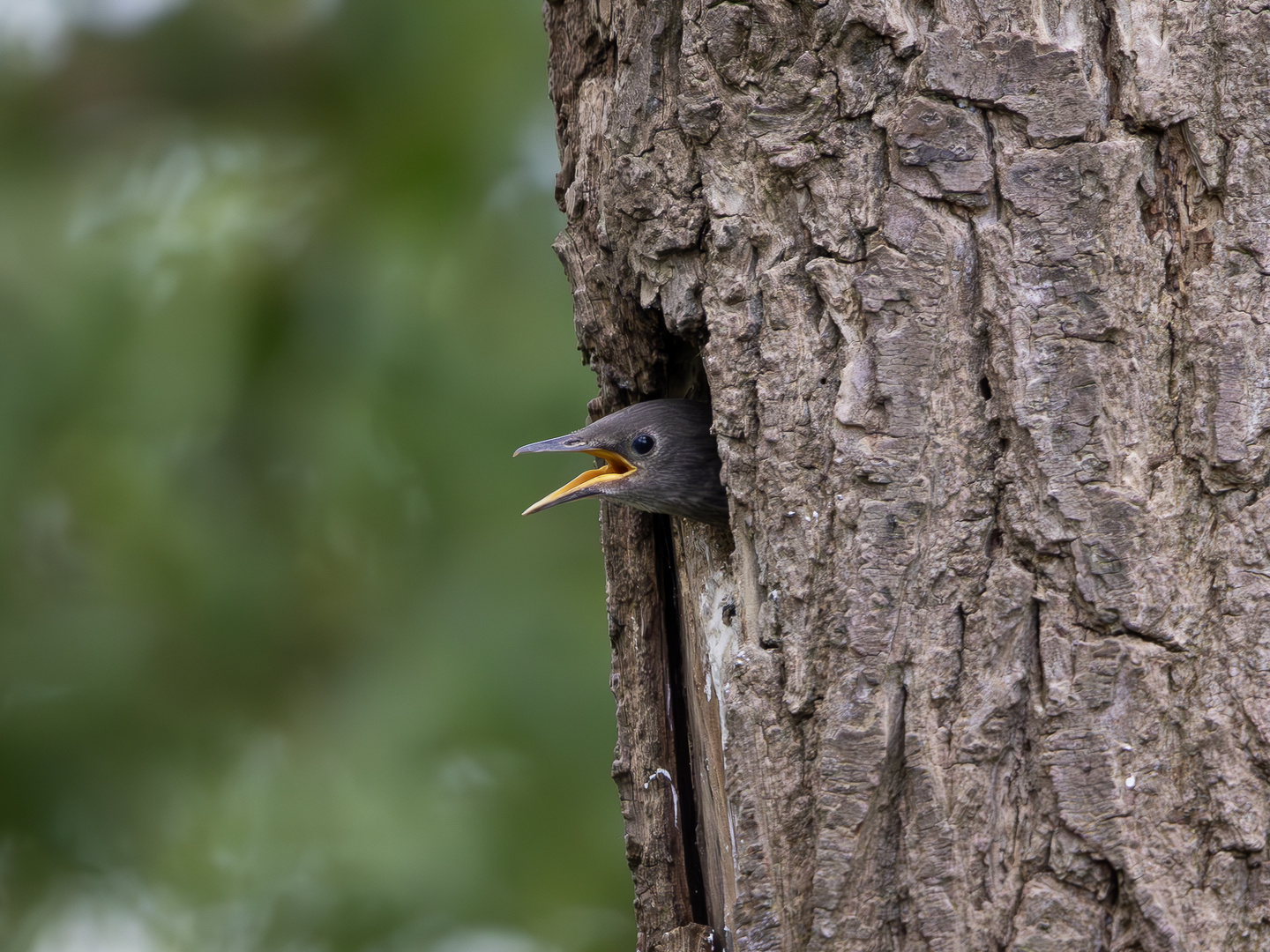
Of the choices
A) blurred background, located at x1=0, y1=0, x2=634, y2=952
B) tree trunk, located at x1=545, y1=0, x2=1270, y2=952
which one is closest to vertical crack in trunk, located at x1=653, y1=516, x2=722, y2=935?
tree trunk, located at x1=545, y1=0, x2=1270, y2=952

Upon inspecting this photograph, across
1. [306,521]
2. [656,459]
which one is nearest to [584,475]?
[656,459]

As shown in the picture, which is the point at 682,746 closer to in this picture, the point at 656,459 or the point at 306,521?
the point at 656,459

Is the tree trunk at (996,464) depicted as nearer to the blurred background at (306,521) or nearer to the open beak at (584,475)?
the open beak at (584,475)

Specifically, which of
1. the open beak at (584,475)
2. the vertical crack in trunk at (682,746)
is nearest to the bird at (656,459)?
the open beak at (584,475)

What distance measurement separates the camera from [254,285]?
3.96 m

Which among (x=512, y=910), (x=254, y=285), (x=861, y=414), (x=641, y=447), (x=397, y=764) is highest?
(x=254, y=285)

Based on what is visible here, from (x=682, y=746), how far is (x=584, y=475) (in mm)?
759

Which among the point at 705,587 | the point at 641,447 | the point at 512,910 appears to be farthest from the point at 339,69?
the point at 512,910

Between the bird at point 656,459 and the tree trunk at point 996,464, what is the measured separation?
464 mm

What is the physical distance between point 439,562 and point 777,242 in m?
2.26

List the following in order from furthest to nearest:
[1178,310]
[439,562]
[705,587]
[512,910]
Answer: [439,562], [512,910], [705,587], [1178,310]

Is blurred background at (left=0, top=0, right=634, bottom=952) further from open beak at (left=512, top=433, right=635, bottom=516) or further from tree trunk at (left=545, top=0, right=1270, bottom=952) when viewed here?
tree trunk at (left=545, top=0, right=1270, bottom=952)

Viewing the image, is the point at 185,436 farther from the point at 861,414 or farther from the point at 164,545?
the point at 861,414

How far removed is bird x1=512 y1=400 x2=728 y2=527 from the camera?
2492 millimetres
